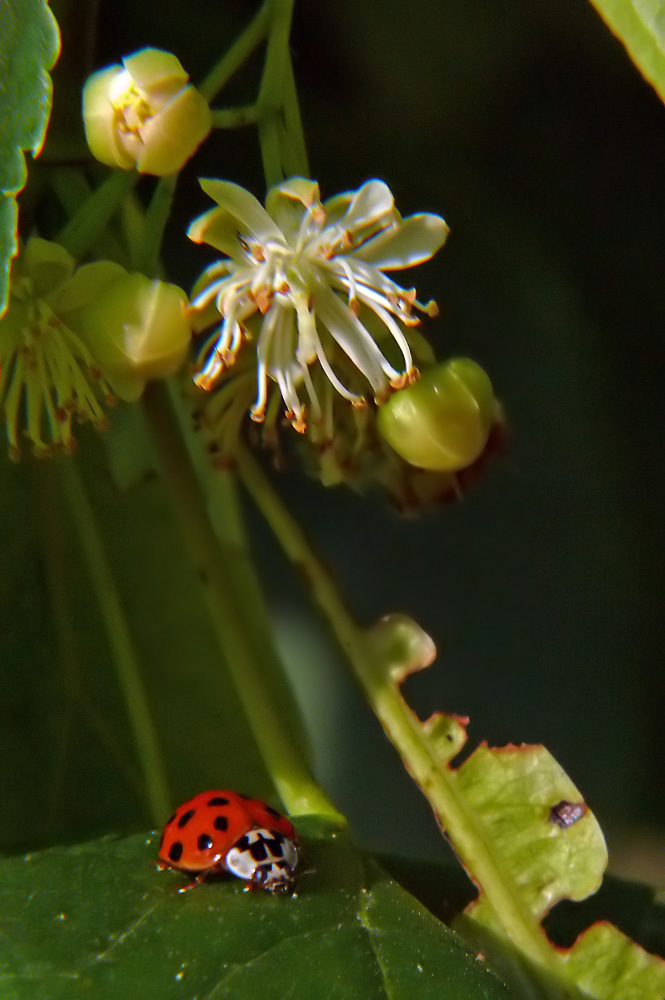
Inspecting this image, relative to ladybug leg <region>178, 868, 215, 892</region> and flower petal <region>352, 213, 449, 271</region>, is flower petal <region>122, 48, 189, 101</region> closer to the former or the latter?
flower petal <region>352, 213, 449, 271</region>

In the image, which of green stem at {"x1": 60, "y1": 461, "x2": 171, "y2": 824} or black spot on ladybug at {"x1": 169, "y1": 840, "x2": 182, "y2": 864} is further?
green stem at {"x1": 60, "y1": 461, "x2": 171, "y2": 824}

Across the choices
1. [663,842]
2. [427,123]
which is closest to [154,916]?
[663,842]

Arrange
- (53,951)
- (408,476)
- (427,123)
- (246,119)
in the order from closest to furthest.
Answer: (53,951) < (246,119) < (408,476) < (427,123)

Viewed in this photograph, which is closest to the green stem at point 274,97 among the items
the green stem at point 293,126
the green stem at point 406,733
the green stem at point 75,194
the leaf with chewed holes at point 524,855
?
the green stem at point 293,126

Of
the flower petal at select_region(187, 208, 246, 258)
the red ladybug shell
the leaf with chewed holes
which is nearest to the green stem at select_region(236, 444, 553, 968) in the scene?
the leaf with chewed holes

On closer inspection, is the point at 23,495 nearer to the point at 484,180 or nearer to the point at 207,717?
the point at 207,717

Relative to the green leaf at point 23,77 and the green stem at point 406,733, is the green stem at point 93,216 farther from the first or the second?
the green stem at point 406,733
